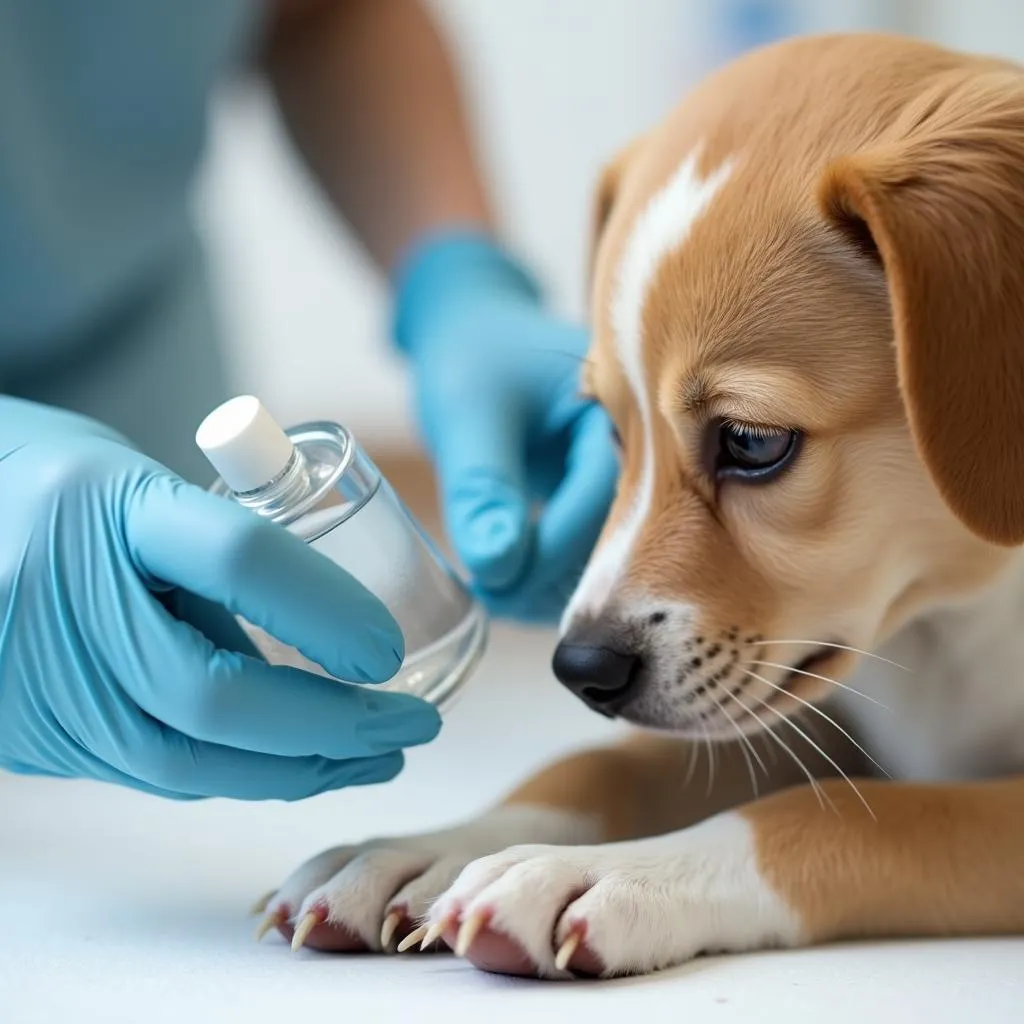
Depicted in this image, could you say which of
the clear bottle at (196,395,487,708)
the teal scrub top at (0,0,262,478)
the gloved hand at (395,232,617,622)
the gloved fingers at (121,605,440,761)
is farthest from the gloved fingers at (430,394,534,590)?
the teal scrub top at (0,0,262,478)

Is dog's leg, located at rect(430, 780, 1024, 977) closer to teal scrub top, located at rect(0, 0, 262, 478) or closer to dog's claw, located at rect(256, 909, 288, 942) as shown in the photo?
dog's claw, located at rect(256, 909, 288, 942)

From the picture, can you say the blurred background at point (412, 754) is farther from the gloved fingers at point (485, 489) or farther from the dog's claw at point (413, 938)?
the gloved fingers at point (485, 489)

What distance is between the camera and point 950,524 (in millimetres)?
1284

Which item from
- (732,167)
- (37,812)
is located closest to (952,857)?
(732,167)

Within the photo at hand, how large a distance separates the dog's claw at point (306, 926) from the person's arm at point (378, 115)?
53.1 inches

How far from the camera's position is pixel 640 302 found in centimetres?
131

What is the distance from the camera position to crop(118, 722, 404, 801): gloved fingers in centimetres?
119

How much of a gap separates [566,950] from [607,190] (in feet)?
2.91

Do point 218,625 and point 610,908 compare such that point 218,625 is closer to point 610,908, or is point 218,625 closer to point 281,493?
point 281,493

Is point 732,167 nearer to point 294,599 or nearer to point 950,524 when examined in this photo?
point 950,524

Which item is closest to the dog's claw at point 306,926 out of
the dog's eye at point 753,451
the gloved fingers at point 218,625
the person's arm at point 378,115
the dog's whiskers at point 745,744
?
the gloved fingers at point 218,625

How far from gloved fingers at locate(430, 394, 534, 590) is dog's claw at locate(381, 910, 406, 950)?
0.45m

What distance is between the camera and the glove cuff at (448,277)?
207 centimetres

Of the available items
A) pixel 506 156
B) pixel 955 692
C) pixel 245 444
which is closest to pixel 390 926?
pixel 245 444
